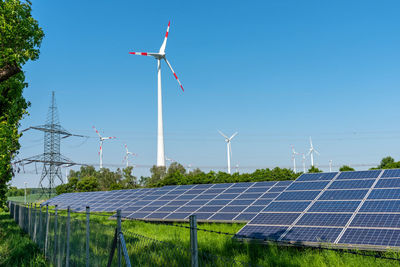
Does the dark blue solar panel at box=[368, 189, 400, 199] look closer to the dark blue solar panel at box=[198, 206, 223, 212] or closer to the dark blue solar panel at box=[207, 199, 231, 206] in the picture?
the dark blue solar panel at box=[198, 206, 223, 212]

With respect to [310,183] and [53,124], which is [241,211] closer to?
[310,183]

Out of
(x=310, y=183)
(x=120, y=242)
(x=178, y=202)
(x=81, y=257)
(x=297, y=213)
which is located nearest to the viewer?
(x=120, y=242)

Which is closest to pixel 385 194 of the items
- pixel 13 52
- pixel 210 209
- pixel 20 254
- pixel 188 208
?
pixel 210 209

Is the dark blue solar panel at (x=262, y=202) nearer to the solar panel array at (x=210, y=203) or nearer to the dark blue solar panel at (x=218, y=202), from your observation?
the solar panel array at (x=210, y=203)

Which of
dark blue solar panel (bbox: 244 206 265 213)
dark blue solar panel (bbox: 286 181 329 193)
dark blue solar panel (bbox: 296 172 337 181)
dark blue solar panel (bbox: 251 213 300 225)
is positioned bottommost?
dark blue solar panel (bbox: 244 206 265 213)

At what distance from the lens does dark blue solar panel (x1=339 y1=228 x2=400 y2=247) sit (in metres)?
8.92

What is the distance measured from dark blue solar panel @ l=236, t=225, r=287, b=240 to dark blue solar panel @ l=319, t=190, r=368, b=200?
9.85 feet

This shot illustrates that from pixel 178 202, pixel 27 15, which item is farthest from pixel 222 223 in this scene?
pixel 27 15

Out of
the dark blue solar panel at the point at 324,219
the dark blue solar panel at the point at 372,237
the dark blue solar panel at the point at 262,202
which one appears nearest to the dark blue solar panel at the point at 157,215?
the dark blue solar panel at the point at 262,202

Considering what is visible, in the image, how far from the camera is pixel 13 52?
1462 centimetres

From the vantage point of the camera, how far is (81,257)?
375 inches

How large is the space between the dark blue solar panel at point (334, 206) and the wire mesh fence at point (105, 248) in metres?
4.14

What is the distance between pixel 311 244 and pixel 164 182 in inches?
1912

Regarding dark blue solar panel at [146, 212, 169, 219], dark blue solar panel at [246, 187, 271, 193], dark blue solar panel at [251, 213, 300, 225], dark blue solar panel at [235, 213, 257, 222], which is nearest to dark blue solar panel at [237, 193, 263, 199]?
dark blue solar panel at [246, 187, 271, 193]
